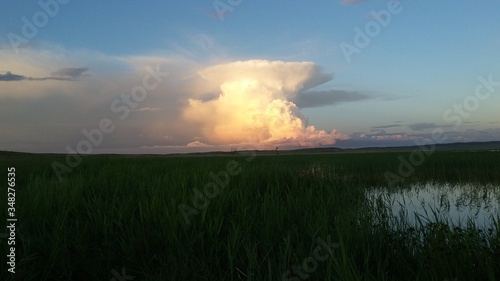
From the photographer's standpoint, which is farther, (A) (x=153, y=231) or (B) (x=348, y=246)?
(A) (x=153, y=231)

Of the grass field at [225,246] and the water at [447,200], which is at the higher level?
the grass field at [225,246]

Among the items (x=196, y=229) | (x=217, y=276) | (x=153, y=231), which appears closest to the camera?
(x=217, y=276)

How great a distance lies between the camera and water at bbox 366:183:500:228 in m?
7.24

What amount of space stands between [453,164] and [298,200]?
14.7 m

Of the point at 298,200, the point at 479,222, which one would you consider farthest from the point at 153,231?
the point at 479,222

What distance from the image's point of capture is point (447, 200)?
Answer: 9.09 meters

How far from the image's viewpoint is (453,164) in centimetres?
1744

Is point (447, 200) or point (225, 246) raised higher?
point (225, 246)

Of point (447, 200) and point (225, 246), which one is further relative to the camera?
point (447, 200)

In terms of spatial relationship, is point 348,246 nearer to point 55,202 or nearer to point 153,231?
point 153,231

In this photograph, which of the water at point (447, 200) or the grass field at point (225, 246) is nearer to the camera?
the grass field at point (225, 246)

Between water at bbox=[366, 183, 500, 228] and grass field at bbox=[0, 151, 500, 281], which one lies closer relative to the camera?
grass field at bbox=[0, 151, 500, 281]

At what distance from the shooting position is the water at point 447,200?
7242mm

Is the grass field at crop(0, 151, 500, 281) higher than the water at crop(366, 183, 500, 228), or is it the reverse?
the grass field at crop(0, 151, 500, 281)
